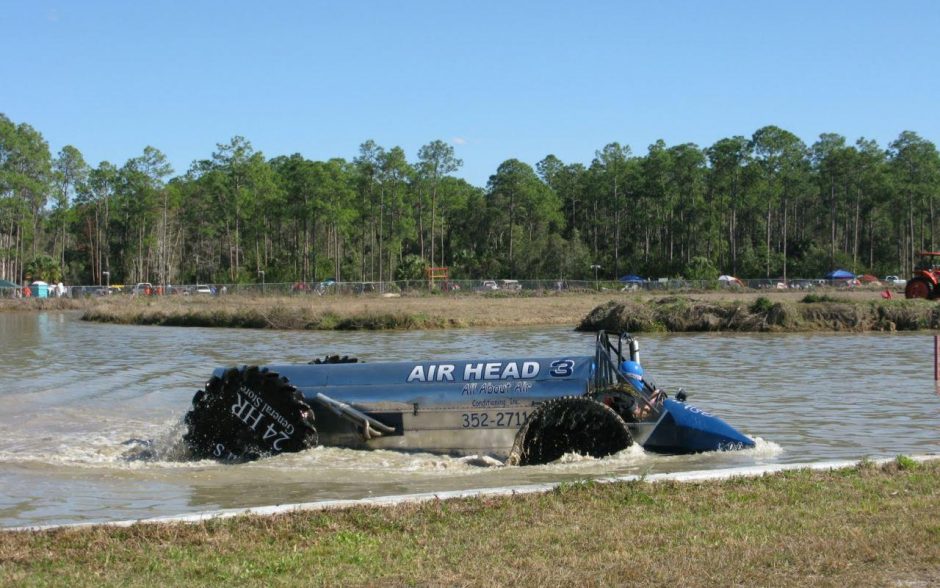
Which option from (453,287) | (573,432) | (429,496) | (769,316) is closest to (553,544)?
(429,496)

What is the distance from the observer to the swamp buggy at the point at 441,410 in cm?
1209

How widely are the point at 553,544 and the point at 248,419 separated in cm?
667

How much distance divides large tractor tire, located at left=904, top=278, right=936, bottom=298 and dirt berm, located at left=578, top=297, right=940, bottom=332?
465 cm

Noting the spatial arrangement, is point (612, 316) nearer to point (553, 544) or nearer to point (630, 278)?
point (553, 544)

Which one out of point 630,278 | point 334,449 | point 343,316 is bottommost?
point 334,449

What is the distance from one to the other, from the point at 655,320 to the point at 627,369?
2833cm

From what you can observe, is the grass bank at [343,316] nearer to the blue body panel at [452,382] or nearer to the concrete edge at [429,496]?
the blue body panel at [452,382]

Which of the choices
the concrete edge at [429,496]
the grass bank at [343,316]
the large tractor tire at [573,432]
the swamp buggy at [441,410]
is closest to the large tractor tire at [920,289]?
the grass bank at [343,316]

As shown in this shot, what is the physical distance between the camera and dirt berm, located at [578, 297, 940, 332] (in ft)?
125

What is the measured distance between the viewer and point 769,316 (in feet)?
128

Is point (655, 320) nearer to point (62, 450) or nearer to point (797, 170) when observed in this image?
point (62, 450)

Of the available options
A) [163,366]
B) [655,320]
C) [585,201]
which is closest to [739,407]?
[163,366]

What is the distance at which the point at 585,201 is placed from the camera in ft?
424

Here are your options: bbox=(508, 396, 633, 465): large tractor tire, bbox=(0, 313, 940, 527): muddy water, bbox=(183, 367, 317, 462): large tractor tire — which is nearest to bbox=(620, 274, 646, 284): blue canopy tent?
bbox=(0, 313, 940, 527): muddy water
